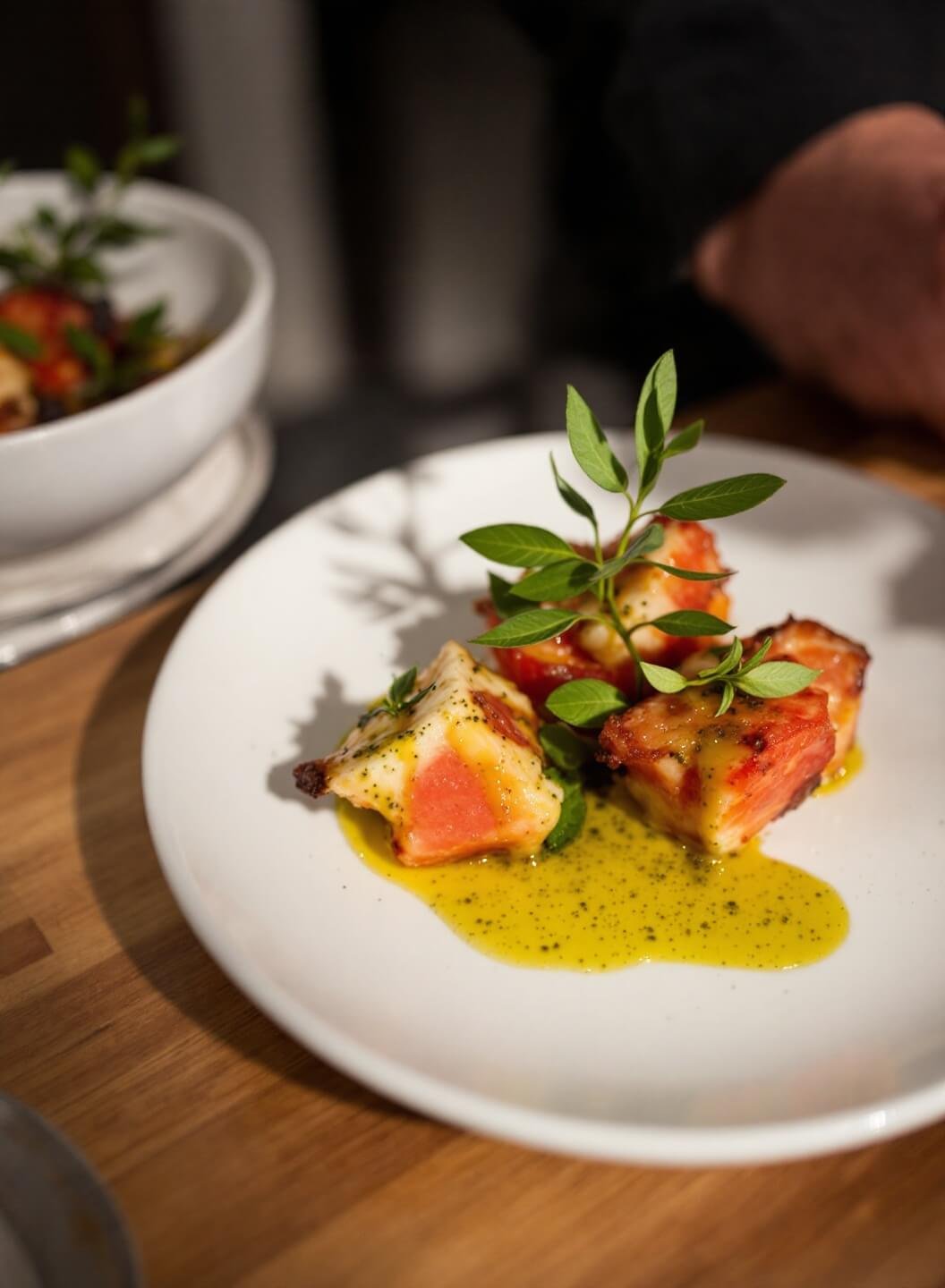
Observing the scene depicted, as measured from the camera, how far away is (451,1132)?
0.94 meters

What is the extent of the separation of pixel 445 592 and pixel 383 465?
2.79 ft

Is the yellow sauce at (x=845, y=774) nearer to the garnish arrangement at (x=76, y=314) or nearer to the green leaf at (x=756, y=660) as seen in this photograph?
the green leaf at (x=756, y=660)

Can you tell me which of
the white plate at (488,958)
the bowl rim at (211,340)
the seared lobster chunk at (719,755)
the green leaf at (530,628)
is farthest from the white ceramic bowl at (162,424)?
the seared lobster chunk at (719,755)

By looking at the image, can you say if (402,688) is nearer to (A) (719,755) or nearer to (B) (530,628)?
(B) (530,628)

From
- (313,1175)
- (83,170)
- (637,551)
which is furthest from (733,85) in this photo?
(313,1175)

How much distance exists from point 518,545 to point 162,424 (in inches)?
22.8

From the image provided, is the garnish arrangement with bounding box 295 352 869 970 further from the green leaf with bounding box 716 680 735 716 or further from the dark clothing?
the dark clothing

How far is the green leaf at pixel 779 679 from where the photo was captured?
41.5 inches

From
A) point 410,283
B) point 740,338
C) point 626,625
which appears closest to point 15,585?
point 626,625

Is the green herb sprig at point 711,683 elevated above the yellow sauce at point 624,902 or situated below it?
above

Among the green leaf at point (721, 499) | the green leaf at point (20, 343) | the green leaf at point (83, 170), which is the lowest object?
the green leaf at point (20, 343)

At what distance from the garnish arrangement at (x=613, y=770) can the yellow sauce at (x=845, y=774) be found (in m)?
0.05

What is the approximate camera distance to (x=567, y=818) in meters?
1.12

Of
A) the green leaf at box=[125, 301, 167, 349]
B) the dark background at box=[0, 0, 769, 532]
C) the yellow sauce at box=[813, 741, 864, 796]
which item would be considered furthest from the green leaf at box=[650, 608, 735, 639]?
the dark background at box=[0, 0, 769, 532]
